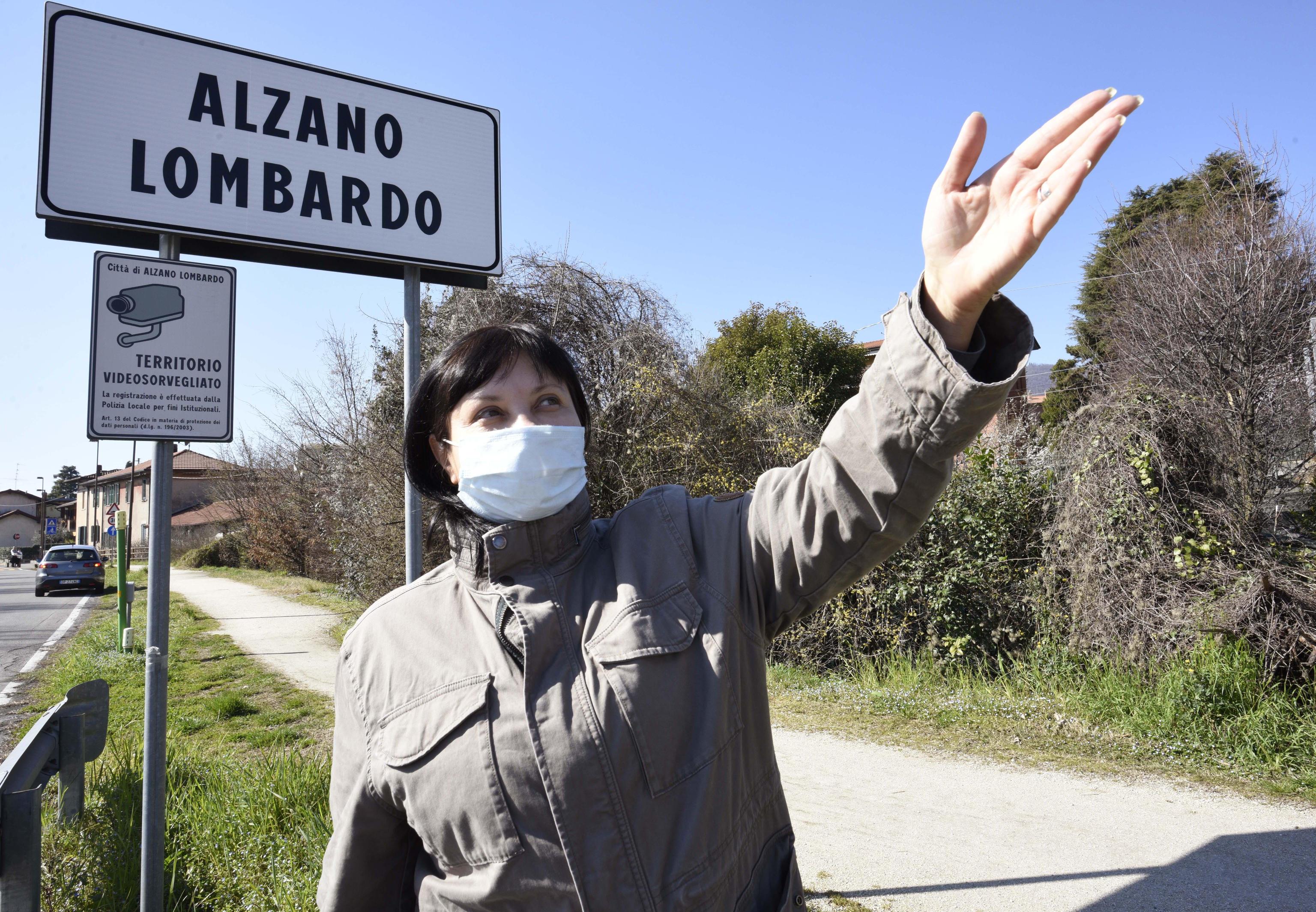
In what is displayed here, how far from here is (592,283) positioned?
33.0ft

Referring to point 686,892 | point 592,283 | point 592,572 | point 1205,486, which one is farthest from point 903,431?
Answer: point 592,283

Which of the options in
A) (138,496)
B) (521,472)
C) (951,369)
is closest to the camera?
(951,369)

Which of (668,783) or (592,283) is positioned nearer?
(668,783)

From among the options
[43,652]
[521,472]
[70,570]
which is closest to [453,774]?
[521,472]

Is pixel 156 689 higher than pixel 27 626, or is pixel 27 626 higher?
pixel 156 689

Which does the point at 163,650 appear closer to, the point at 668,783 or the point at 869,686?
the point at 668,783

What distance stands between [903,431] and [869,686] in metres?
6.32

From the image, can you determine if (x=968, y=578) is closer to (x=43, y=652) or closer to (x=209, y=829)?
(x=209, y=829)

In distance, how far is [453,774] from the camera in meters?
1.37

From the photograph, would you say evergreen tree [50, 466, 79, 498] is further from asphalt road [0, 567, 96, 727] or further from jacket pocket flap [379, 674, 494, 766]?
jacket pocket flap [379, 674, 494, 766]

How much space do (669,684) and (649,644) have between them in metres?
0.07

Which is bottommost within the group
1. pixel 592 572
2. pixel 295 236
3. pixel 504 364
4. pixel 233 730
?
pixel 233 730

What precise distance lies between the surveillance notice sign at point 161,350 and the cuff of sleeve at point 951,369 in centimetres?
258

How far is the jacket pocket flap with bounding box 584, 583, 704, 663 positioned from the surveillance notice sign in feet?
7.34
